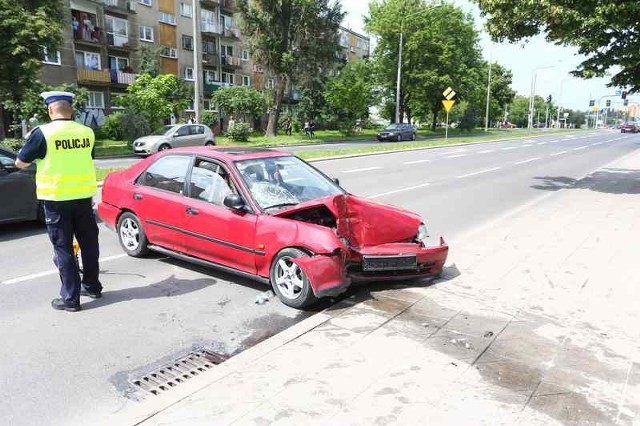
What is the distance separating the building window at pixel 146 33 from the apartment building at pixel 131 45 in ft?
0.27

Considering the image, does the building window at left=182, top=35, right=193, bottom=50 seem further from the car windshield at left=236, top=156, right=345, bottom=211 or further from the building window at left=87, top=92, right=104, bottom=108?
the car windshield at left=236, top=156, right=345, bottom=211

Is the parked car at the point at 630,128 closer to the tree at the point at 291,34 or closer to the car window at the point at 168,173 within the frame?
the tree at the point at 291,34

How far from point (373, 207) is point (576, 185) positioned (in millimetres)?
11493

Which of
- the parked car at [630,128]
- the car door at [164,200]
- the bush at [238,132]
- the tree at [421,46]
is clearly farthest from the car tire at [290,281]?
the parked car at [630,128]

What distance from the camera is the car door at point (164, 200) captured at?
19.4 feet

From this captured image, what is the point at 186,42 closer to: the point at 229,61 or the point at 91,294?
the point at 229,61

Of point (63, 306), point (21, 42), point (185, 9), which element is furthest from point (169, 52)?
point (63, 306)

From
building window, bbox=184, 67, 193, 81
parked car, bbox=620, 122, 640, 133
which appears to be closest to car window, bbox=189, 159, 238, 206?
building window, bbox=184, 67, 193, 81

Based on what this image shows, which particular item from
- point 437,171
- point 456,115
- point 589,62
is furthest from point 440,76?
point 589,62

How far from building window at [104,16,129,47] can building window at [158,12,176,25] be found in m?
3.90

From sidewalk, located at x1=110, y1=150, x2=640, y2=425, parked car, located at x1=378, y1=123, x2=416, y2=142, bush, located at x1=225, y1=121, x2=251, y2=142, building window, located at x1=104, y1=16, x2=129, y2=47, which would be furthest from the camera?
parked car, located at x1=378, y1=123, x2=416, y2=142

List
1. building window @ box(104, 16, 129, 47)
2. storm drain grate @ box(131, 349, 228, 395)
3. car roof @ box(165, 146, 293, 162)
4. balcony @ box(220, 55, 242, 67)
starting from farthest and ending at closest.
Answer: balcony @ box(220, 55, 242, 67) → building window @ box(104, 16, 129, 47) → car roof @ box(165, 146, 293, 162) → storm drain grate @ box(131, 349, 228, 395)

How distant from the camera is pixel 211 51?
51281mm

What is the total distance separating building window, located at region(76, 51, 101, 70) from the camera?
38875 millimetres
